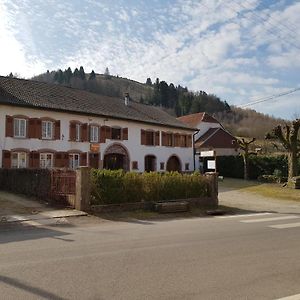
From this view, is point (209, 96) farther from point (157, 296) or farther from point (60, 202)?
point (157, 296)

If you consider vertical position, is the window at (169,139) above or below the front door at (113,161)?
above

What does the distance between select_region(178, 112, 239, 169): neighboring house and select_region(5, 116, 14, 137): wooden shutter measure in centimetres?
3303

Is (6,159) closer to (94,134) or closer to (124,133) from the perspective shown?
(94,134)

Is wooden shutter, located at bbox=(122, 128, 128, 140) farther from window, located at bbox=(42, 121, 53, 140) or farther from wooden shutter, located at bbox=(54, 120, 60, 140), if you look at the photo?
window, located at bbox=(42, 121, 53, 140)

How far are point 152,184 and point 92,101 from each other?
23281 millimetres

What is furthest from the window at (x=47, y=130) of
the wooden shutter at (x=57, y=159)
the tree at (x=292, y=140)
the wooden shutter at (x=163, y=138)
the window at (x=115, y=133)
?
the tree at (x=292, y=140)

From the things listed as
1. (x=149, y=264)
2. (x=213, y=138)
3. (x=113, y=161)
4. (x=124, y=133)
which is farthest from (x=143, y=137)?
(x=149, y=264)

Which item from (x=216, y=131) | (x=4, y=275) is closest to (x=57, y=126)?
(x=4, y=275)

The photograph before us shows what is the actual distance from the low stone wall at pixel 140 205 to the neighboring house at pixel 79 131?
53.7ft

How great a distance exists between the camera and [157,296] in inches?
234

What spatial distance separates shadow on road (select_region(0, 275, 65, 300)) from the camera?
589 cm

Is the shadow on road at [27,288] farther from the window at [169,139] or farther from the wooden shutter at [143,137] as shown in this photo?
the window at [169,139]

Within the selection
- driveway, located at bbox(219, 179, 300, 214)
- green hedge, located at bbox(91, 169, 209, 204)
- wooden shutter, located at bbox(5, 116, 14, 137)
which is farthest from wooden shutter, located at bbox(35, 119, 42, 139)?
green hedge, located at bbox(91, 169, 209, 204)

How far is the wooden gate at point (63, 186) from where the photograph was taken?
18.0 meters
